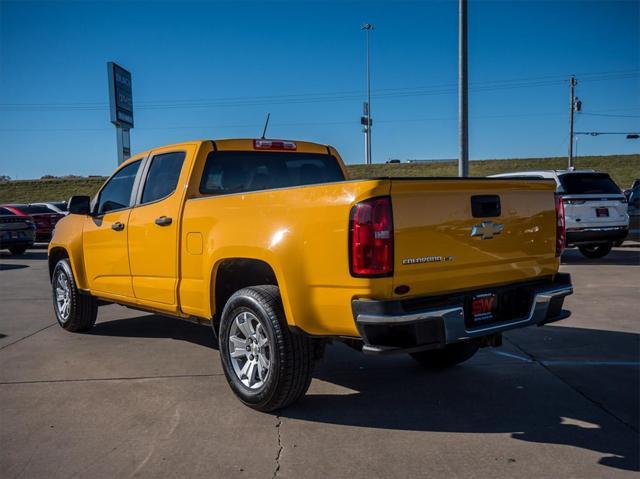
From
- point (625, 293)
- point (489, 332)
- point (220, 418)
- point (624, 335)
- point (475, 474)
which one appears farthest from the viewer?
point (625, 293)

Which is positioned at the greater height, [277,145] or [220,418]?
[277,145]

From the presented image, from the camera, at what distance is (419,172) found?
210 feet

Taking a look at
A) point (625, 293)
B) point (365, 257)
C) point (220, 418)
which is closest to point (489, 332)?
point (365, 257)

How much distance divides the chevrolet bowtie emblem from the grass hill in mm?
48421

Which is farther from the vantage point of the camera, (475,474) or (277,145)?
(277,145)

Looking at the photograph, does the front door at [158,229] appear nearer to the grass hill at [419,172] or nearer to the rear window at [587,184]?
the rear window at [587,184]

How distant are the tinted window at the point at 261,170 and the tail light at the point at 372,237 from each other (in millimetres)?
1884

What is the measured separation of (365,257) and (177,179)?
2212mm

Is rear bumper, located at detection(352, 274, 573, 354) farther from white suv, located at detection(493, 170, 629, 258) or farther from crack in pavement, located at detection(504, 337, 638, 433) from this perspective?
white suv, located at detection(493, 170, 629, 258)

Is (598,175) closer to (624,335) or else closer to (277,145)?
(624,335)

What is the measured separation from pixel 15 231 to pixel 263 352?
47.8ft

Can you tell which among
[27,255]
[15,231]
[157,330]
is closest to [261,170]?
[157,330]

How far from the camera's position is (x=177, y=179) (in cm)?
473

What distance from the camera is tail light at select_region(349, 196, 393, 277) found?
3.13 meters
